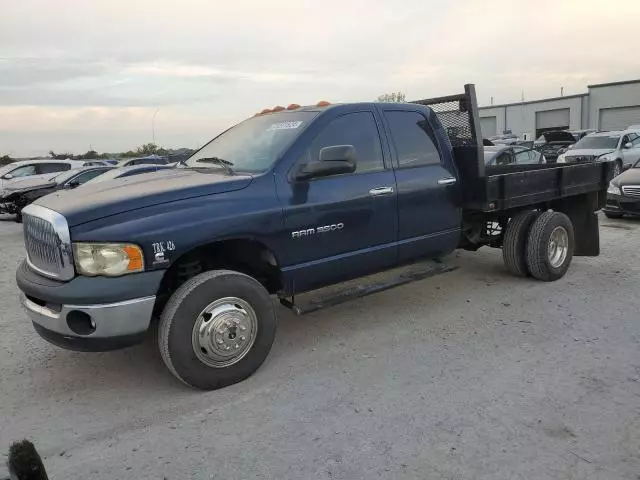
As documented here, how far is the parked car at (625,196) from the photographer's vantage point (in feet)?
34.8

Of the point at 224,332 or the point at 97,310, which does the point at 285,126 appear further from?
the point at 97,310

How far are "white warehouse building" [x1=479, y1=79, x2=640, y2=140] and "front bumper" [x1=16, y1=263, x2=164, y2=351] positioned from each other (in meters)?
40.0

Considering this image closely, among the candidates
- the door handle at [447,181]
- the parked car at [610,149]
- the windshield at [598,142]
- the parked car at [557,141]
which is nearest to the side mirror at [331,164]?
the door handle at [447,181]

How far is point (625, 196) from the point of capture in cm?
1075

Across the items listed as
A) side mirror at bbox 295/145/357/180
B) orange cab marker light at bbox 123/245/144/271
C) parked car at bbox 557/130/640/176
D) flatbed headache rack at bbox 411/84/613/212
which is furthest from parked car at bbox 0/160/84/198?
parked car at bbox 557/130/640/176

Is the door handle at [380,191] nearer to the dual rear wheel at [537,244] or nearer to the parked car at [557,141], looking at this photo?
the dual rear wheel at [537,244]

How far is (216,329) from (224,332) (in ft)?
0.23

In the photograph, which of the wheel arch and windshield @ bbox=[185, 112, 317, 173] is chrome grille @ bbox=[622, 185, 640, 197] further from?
the wheel arch

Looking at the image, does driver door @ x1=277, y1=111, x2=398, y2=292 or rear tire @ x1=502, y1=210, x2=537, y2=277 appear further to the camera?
rear tire @ x1=502, y1=210, x2=537, y2=277

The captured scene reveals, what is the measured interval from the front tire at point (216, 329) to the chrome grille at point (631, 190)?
9339 mm

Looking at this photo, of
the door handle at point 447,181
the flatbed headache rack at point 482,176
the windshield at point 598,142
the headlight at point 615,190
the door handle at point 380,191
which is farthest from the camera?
the windshield at point 598,142

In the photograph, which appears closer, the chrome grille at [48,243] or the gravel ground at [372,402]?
the gravel ground at [372,402]

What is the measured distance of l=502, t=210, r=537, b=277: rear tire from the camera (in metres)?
6.12

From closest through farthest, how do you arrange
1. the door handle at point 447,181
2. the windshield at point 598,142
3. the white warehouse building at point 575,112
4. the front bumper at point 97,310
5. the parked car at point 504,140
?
the front bumper at point 97,310 → the door handle at point 447,181 → the windshield at point 598,142 → the parked car at point 504,140 → the white warehouse building at point 575,112
